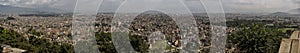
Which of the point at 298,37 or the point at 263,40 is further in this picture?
the point at 263,40

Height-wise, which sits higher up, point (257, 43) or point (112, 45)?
point (112, 45)

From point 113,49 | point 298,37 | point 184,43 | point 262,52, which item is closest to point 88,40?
point 113,49

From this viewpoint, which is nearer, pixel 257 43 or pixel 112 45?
pixel 112 45

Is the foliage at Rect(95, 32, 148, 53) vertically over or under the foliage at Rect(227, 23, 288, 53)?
over

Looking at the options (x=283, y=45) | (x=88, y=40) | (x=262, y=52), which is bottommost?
(x=262, y=52)

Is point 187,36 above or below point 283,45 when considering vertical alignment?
below

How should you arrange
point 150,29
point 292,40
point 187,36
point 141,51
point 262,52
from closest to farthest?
point 292,40 < point 141,51 < point 187,36 < point 262,52 < point 150,29

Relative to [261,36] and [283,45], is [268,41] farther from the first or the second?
[283,45]

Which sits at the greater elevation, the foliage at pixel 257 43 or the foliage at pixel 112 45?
the foliage at pixel 112 45

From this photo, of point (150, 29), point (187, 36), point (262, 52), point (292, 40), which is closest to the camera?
point (292, 40)

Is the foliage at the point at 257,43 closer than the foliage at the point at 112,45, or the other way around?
the foliage at the point at 112,45

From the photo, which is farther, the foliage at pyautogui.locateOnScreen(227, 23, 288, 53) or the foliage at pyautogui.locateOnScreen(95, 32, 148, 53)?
the foliage at pyautogui.locateOnScreen(227, 23, 288, 53)
